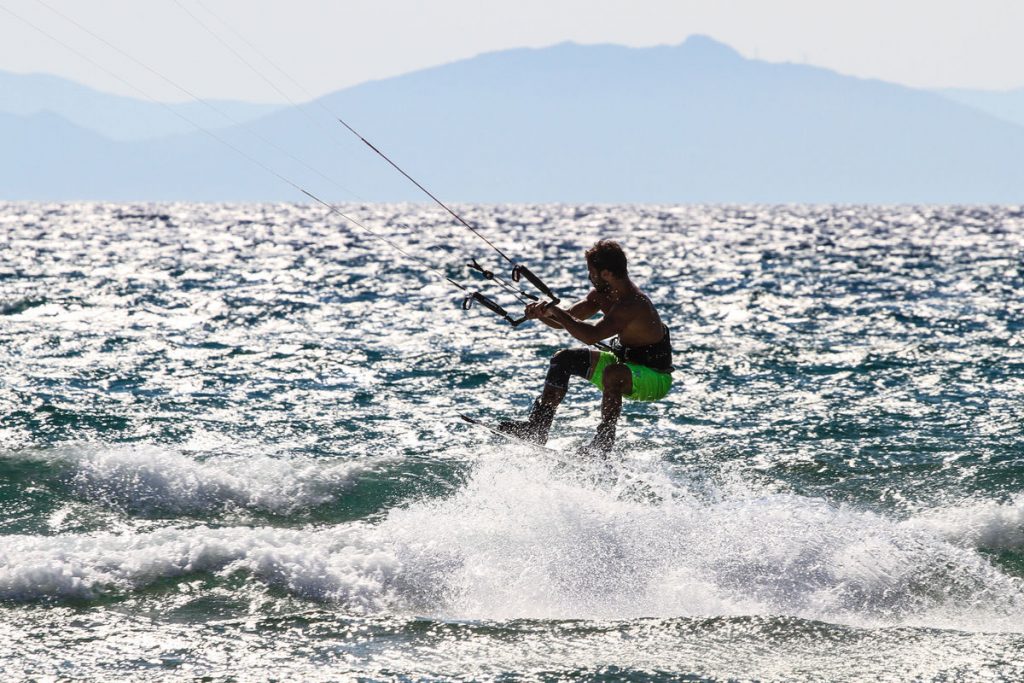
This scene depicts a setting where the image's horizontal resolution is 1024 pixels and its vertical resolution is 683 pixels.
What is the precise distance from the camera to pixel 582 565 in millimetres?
8469

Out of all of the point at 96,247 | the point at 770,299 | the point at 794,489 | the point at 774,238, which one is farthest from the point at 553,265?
the point at 794,489

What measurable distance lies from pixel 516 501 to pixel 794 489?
9.90ft

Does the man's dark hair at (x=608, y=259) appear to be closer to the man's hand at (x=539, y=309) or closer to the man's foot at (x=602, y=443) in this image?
the man's hand at (x=539, y=309)

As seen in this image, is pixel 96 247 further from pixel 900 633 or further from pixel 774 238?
pixel 900 633

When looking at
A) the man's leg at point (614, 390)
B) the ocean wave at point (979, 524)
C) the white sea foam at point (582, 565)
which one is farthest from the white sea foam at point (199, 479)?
the ocean wave at point (979, 524)

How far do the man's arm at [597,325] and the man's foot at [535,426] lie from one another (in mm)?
817

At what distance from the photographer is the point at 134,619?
24.7 feet

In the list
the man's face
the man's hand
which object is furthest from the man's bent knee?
the man's hand

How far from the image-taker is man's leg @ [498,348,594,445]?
10359mm

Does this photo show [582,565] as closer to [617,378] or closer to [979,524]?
[617,378]

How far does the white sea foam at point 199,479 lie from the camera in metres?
10.3

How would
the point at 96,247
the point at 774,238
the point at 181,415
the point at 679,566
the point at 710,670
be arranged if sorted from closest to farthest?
1. the point at 710,670
2. the point at 679,566
3. the point at 181,415
4. the point at 96,247
5. the point at 774,238

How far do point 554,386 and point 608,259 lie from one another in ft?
4.46

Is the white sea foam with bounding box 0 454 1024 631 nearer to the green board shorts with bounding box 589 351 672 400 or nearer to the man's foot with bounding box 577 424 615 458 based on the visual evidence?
the man's foot with bounding box 577 424 615 458
